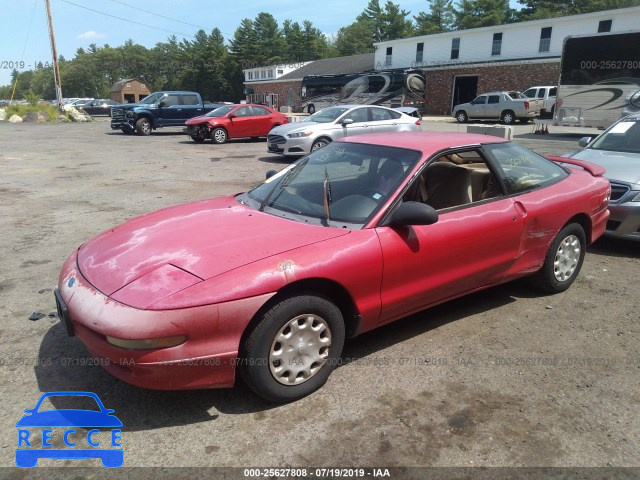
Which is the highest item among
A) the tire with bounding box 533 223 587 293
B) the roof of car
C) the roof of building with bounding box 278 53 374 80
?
the roof of building with bounding box 278 53 374 80

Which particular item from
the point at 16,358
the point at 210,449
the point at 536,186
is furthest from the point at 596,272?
the point at 16,358

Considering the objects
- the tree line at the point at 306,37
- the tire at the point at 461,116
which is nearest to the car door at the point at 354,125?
the tire at the point at 461,116

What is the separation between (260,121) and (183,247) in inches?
652

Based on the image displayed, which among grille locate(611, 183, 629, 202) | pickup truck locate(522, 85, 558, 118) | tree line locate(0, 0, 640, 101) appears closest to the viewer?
grille locate(611, 183, 629, 202)

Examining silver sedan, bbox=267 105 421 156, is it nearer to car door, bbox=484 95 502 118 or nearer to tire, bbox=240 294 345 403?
tire, bbox=240 294 345 403

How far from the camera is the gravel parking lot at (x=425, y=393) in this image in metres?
2.53

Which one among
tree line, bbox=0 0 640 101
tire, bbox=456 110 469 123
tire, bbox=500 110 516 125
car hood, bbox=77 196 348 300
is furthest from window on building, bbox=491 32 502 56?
car hood, bbox=77 196 348 300

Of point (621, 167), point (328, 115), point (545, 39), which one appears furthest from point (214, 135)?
point (545, 39)

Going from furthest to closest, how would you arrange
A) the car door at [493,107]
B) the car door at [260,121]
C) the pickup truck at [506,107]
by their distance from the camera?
1. the car door at [493,107]
2. the pickup truck at [506,107]
3. the car door at [260,121]

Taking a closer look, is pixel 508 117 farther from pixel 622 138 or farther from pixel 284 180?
pixel 284 180

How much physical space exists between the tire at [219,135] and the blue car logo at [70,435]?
53.2 ft

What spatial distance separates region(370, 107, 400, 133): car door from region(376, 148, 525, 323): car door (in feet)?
32.9

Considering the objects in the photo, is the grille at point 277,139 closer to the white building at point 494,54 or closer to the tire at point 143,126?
the tire at point 143,126

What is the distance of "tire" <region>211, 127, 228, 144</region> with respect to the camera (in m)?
18.2
